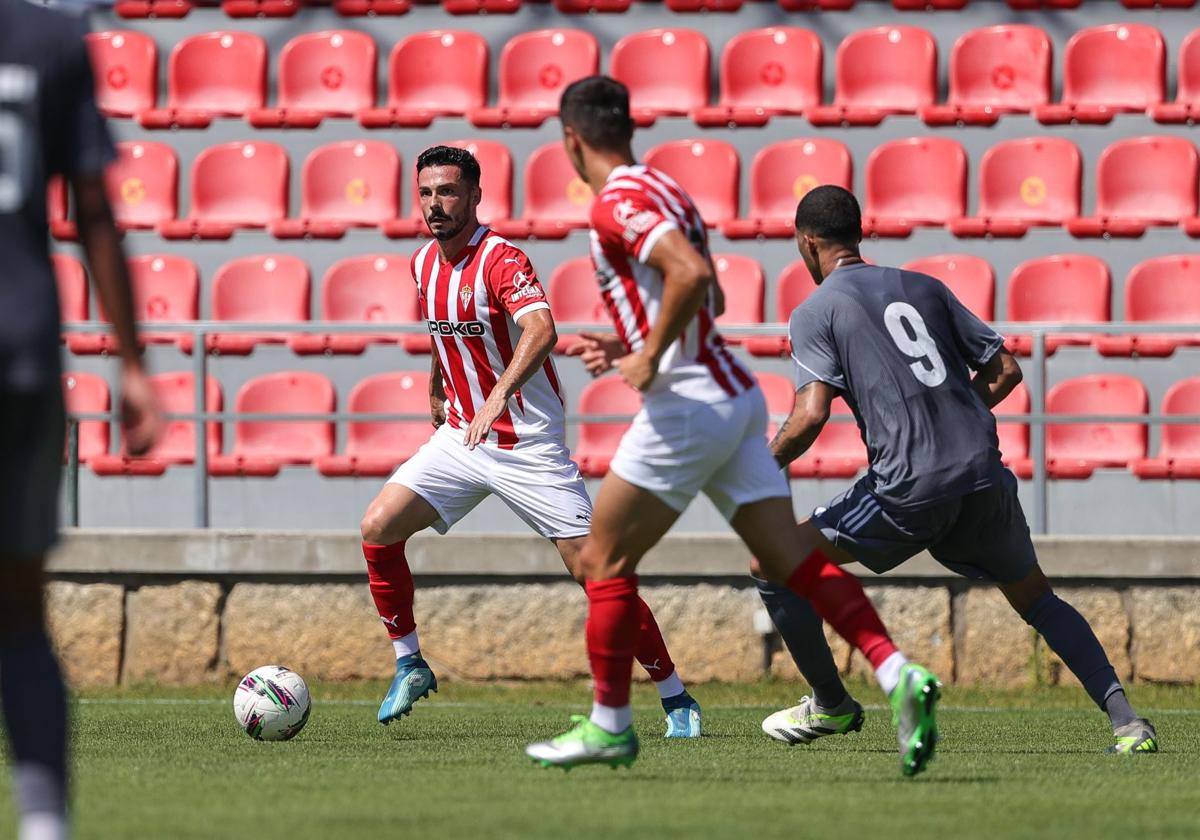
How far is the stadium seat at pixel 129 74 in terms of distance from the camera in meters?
14.7

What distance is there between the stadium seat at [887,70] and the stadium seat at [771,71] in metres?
0.21

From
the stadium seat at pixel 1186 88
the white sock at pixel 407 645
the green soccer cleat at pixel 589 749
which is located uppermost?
the stadium seat at pixel 1186 88

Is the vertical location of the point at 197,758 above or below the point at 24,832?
below

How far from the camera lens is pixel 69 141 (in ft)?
11.9

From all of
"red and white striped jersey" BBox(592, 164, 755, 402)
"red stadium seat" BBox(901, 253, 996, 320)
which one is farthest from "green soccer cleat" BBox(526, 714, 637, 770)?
"red stadium seat" BBox(901, 253, 996, 320)

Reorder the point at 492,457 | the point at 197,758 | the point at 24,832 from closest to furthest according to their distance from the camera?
the point at 24,832 → the point at 197,758 → the point at 492,457

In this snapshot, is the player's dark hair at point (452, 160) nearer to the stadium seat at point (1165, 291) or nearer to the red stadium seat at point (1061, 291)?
the red stadium seat at point (1061, 291)

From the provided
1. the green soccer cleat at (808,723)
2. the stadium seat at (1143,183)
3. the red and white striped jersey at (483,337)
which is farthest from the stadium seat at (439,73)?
the green soccer cleat at (808,723)

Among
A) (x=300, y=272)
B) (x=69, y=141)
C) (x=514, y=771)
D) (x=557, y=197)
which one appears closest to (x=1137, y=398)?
(x=557, y=197)

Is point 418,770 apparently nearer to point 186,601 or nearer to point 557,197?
point 186,601

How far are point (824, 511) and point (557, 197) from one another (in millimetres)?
7179

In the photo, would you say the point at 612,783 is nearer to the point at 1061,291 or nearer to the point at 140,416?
the point at 140,416

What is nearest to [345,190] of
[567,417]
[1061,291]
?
[567,417]

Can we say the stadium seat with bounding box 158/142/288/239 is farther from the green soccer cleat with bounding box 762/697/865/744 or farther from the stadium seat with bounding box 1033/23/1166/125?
the green soccer cleat with bounding box 762/697/865/744
